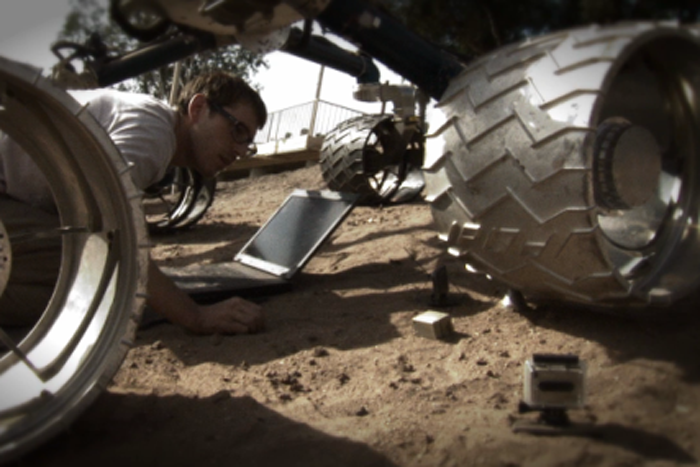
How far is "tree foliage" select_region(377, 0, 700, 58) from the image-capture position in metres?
1.17

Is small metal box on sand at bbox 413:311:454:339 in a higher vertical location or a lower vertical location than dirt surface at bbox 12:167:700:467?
higher

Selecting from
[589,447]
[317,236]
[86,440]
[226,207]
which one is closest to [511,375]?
[589,447]

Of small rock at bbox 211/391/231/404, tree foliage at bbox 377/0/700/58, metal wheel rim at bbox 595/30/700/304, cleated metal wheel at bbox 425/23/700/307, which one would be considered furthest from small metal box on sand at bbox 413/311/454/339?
tree foliage at bbox 377/0/700/58

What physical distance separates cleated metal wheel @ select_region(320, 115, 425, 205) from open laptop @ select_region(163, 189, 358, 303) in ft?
1.37

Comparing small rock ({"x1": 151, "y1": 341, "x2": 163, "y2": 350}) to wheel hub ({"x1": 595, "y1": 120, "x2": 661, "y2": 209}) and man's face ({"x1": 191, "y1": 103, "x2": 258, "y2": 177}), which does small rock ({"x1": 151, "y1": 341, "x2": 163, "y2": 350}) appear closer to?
man's face ({"x1": 191, "y1": 103, "x2": 258, "y2": 177})

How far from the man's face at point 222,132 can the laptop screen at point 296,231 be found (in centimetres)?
58

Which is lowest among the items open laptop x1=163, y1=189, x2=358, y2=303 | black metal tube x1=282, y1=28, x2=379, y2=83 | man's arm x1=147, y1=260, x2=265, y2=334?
man's arm x1=147, y1=260, x2=265, y2=334

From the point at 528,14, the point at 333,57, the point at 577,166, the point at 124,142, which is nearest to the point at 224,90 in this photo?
the point at 333,57

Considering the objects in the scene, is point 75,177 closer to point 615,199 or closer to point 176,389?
point 176,389

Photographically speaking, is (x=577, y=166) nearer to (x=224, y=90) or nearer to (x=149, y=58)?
(x=149, y=58)

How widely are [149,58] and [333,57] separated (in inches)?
42.4

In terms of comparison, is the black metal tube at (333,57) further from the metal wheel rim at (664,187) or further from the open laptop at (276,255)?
the metal wheel rim at (664,187)

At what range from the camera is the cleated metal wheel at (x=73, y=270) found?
4.86 ft

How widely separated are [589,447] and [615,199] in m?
0.77
